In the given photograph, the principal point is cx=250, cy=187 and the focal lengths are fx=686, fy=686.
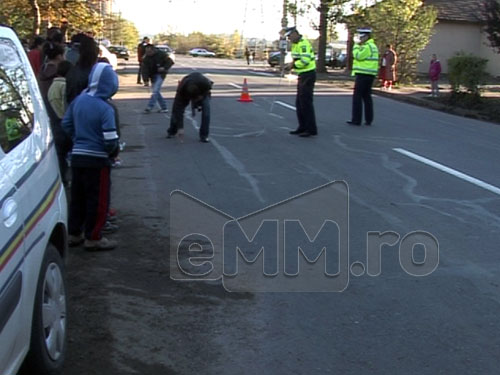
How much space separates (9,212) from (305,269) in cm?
319

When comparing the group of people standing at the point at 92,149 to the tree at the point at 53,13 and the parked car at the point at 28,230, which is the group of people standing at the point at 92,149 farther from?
the tree at the point at 53,13

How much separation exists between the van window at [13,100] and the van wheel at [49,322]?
0.70m

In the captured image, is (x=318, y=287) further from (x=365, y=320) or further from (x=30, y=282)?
(x=30, y=282)

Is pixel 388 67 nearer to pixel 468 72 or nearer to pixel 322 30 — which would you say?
pixel 468 72

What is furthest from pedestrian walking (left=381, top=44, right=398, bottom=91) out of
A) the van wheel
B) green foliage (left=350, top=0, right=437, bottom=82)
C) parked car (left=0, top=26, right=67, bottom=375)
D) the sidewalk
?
the van wheel

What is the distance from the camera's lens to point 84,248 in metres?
6.42

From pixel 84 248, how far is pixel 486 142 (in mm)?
9576

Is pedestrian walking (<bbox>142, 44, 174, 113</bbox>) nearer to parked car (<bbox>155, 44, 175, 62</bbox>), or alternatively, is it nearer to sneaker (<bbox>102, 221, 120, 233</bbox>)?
parked car (<bbox>155, 44, 175, 62</bbox>)

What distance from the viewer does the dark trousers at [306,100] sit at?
519 inches

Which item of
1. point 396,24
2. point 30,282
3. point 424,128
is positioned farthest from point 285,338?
point 396,24

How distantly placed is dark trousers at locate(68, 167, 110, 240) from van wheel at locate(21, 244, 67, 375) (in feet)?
6.41

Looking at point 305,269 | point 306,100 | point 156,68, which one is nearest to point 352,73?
point 306,100

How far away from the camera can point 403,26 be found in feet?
96.4

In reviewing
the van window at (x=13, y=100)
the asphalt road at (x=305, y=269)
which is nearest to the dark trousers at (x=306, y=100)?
the asphalt road at (x=305, y=269)
